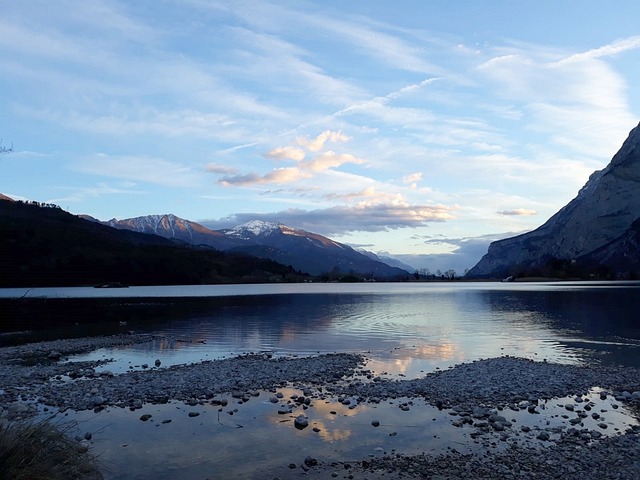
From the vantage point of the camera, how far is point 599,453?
50.3 feet

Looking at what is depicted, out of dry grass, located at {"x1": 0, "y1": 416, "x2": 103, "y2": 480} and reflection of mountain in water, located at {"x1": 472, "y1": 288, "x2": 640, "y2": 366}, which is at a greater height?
dry grass, located at {"x1": 0, "y1": 416, "x2": 103, "y2": 480}

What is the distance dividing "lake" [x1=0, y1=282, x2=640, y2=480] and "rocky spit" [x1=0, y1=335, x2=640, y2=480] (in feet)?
2.57

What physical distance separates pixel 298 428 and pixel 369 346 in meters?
24.3

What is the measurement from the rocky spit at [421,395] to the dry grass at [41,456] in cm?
545

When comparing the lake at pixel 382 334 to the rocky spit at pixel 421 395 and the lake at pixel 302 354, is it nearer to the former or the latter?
the lake at pixel 302 354

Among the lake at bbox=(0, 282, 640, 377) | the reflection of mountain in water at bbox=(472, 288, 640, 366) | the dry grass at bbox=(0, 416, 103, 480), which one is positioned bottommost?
the lake at bbox=(0, 282, 640, 377)

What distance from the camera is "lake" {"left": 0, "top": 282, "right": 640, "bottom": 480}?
53.2 ft

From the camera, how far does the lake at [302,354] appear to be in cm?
1622

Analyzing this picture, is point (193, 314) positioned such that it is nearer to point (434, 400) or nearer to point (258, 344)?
point (258, 344)

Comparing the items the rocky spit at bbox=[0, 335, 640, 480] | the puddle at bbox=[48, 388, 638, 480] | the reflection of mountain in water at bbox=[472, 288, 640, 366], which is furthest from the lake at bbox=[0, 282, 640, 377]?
the puddle at bbox=[48, 388, 638, 480]

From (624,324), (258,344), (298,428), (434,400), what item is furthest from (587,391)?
(624,324)

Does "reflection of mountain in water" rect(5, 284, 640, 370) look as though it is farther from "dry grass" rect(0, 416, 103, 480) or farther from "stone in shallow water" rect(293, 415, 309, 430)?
"dry grass" rect(0, 416, 103, 480)

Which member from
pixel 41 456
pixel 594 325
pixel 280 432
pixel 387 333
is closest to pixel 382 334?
pixel 387 333

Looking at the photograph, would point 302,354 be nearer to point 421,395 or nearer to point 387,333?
point 421,395
